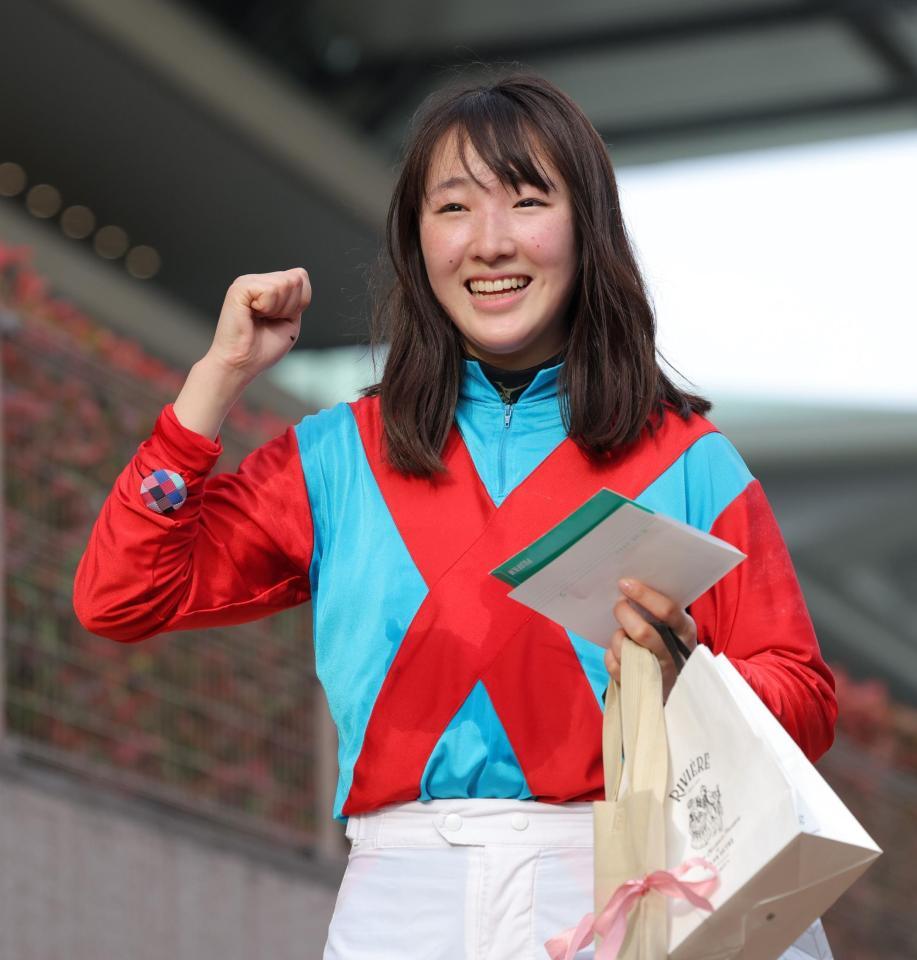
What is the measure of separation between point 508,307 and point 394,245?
287mm

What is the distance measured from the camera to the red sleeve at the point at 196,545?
256cm

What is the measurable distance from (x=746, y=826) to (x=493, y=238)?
98 centimetres

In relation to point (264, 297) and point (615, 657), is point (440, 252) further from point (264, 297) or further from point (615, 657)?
point (615, 657)

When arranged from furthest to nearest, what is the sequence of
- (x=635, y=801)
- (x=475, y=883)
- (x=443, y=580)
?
1. (x=443, y=580)
2. (x=475, y=883)
3. (x=635, y=801)

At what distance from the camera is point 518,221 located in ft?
8.88

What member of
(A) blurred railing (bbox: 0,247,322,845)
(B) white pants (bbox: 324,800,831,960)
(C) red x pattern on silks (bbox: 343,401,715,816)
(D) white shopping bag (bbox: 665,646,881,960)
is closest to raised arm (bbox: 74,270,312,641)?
(C) red x pattern on silks (bbox: 343,401,715,816)

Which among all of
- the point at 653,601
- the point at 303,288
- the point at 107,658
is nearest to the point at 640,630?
the point at 653,601

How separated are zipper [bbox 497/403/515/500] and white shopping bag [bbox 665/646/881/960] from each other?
1.79 feet

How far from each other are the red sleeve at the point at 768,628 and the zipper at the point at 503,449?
32 cm

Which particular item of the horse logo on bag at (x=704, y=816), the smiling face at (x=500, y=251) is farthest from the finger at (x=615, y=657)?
the smiling face at (x=500, y=251)

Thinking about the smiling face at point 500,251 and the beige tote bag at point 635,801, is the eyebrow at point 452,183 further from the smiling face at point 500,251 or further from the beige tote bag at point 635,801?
the beige tote bag at point 635,801

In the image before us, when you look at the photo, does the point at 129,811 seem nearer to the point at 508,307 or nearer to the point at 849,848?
the point at 508,307

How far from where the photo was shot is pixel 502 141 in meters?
2.73

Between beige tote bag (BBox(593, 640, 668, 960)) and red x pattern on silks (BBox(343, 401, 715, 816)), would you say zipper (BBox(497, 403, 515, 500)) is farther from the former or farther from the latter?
beige tote bag (BBox(593, 640, 668, 960))
